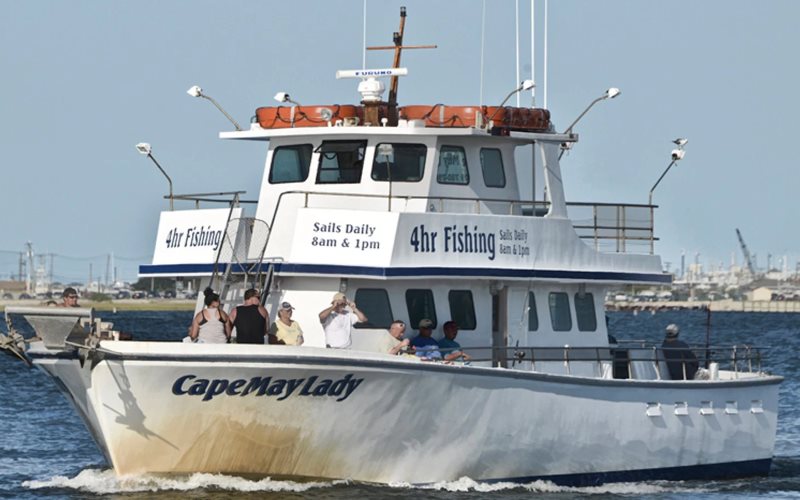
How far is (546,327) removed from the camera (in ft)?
73.2

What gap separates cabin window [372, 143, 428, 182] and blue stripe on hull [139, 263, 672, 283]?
1.42m

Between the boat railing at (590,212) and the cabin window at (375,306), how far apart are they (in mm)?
1117

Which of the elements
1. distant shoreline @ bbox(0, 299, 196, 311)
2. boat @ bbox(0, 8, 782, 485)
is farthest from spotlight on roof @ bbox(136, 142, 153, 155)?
distant shoreline @ bbox(0, 299, 196, 311)

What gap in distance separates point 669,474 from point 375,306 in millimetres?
4819

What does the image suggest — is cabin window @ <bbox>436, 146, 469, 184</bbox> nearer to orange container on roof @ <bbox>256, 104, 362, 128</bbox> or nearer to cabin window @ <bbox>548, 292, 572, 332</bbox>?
orange container on roof @ <bbox>256, 104, 362, 128</bbox>

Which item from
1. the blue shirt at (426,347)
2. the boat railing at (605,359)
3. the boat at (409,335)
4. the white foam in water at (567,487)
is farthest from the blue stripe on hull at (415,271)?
the white foam in water at (567,487)

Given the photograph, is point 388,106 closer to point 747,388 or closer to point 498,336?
point 498,336

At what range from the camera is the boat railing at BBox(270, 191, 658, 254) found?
843 inches

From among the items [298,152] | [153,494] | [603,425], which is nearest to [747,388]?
[603,425]

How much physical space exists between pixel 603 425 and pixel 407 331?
2.72 m

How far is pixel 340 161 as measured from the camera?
21.5 metres

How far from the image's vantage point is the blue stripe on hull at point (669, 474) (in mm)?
21234

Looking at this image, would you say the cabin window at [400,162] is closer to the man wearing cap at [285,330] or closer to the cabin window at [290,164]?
the cabin window at [290,164]

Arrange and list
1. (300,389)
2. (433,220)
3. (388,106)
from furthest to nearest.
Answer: (388,106) → (433,220) → (300,389)
